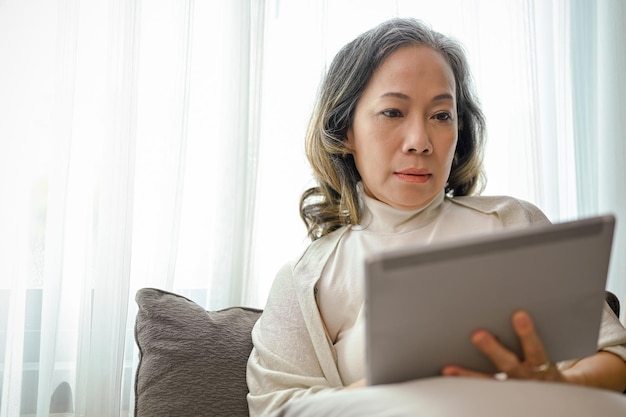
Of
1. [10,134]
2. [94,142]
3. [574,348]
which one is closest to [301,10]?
[94,142]

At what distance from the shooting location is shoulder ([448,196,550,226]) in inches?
52.1

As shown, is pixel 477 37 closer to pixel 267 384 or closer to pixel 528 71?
pixel 528 71

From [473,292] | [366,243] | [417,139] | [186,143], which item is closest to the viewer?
[473,292]

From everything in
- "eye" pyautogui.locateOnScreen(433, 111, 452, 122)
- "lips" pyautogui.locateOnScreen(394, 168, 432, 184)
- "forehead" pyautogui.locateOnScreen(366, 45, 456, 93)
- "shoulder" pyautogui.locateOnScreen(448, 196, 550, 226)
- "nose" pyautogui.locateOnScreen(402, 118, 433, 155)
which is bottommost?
"shoulder" pyautogui.locateOnScreen(448, 196, 550, 226)

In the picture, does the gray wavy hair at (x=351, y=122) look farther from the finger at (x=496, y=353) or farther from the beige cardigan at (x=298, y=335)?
the finger at (x=496, y=353)

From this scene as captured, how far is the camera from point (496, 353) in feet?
2.92

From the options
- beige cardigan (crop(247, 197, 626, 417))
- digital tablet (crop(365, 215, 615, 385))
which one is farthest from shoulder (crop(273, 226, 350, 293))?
digital tablet (crop(365, 215, 615, 385))

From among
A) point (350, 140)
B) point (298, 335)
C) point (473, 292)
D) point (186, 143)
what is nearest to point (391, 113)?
point (350, 140)

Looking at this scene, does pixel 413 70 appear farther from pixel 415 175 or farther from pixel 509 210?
pixel 509 210

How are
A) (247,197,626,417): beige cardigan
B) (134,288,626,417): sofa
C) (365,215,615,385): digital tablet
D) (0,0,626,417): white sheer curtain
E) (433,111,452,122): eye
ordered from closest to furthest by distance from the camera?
1. (365,215,615,385): digital tablet
2. (134,288,626,417): sofa
3. (247,197,626,417): beige cardigan
4. (433,111,452,122): eye
5. (0,0,626,417): white sheer curtain

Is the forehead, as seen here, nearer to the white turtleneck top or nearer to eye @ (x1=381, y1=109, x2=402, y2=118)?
eye @ (x1=381, y1=109, x2=402, y2=118)

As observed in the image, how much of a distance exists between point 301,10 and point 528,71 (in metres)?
0.79

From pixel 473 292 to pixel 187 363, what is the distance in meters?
0.67

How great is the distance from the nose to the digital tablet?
47 cm
